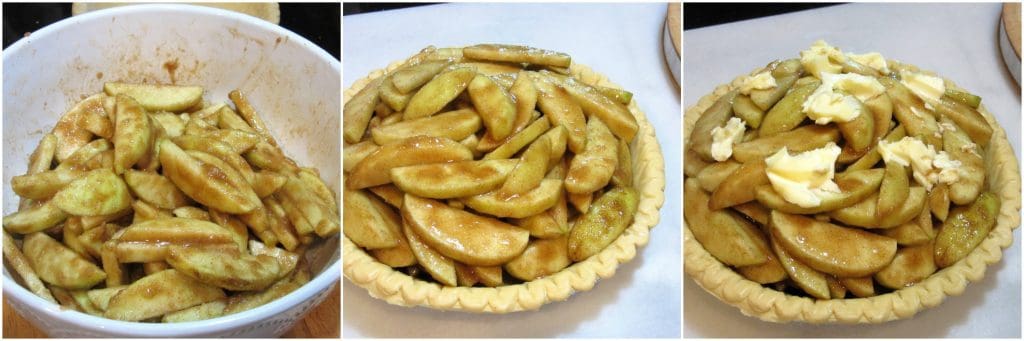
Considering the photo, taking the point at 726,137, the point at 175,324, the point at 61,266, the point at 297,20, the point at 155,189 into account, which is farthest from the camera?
the point at 297,20

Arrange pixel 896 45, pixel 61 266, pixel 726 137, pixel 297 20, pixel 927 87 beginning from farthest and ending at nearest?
pixel 896 45
pixel 297 20
pixel 927 87
pixel 726 137
pixel 61 266

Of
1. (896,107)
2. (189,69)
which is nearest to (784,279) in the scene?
(896,107)

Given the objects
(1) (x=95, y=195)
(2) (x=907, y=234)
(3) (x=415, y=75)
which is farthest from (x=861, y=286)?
(1) (x=95, y=195)

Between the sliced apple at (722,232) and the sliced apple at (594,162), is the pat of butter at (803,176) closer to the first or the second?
the sliced apple at (722,232)

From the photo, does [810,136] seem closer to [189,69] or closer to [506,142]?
[506,142]

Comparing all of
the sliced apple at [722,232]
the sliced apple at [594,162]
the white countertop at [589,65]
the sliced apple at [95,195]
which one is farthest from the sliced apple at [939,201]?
the sliced apple at [95,195]

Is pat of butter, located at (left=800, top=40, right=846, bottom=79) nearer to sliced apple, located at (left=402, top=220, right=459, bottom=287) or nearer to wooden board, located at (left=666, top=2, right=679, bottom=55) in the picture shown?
wooden board, located at (left=666, top=2, right=679, bottom=55)

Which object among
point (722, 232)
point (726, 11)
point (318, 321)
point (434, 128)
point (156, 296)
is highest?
point (726, 11)

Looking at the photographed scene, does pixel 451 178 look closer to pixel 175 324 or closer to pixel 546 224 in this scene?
pixel 546 224
